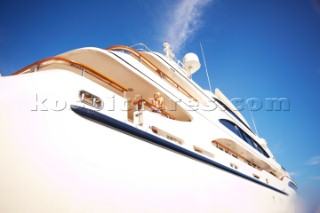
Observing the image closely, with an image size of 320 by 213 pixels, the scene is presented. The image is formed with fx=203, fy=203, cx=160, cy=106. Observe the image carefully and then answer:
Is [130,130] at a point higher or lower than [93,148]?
higher

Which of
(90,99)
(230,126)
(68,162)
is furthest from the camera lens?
(230,126)

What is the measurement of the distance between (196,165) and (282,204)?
9749 millimetres

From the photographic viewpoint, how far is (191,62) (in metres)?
10.4

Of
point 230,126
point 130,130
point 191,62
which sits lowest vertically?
point 130,130

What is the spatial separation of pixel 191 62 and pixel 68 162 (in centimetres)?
882

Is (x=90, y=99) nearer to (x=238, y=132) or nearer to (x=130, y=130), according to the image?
(x=130, y=130)

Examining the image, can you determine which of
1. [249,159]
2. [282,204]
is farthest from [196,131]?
[282,204]

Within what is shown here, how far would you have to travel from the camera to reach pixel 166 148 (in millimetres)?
4137

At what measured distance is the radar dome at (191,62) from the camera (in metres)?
10.4

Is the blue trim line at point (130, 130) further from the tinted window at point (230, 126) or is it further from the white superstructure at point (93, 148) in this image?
the tinted window at point (230, 126)

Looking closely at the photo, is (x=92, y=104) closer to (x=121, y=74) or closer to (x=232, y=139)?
(x=121, y=74)

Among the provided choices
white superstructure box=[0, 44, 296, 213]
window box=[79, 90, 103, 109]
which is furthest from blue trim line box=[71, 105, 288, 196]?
window box=[79, 90, 103, 109]

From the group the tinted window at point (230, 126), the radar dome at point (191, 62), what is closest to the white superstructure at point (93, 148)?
the tinted window at point (230, 126)

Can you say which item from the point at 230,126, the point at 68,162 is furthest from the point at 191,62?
the point at 68,162
